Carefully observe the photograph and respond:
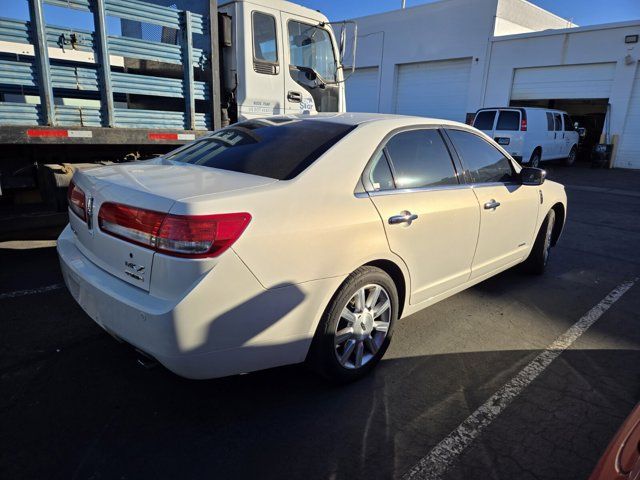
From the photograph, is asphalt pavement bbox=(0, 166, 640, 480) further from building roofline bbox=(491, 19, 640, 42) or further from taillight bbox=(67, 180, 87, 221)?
building roofline bbox=(491, 19, 640, 42)

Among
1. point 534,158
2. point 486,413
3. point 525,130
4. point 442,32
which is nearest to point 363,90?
point 442,32

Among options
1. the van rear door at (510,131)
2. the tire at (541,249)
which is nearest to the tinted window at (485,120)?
the van rear door at (510,131)

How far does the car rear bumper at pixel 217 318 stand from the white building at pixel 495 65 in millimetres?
19826

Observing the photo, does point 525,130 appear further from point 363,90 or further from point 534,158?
point 363,90

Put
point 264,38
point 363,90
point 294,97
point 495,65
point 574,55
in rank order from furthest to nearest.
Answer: point 363,90, point 495,65, point 574,55, point 294,97, point 264,38

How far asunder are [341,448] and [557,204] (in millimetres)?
3931

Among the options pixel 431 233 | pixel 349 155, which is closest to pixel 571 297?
pixel 431 233

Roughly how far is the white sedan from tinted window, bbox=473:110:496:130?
500 inches

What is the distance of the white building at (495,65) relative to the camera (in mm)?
17734

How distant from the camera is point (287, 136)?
10.3ft

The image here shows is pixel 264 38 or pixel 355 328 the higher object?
pixel 264 38

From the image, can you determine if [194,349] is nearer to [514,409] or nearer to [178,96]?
[514,409]

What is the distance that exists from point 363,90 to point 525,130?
43.9ft

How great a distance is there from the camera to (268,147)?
9.93 ft
